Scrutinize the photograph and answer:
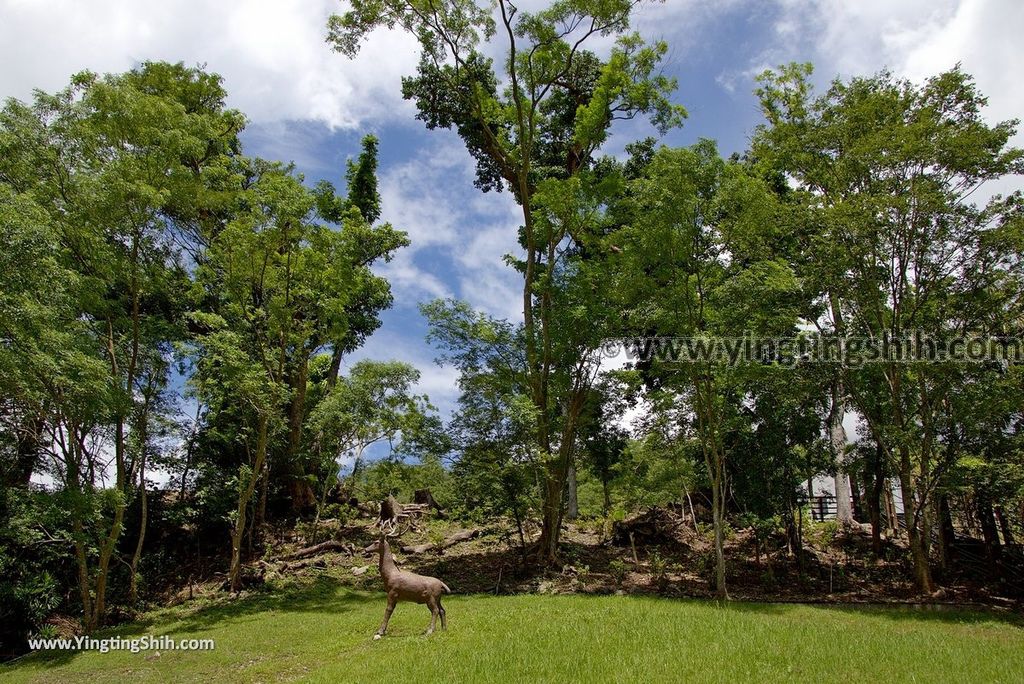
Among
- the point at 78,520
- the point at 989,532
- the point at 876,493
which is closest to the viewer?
the point at 78,520

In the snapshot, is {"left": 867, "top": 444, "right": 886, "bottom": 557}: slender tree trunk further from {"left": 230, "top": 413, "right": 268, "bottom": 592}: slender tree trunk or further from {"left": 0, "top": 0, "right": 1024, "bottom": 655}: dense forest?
{"left": 230, "top": 413, "right": 268, "bottom": 592}: slender tree trunk

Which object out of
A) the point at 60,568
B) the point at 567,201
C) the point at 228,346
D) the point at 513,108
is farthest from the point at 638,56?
the point at 60,568

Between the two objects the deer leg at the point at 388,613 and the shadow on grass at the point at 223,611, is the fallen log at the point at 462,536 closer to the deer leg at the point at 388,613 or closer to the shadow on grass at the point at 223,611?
the shadow on grass at the point at 223,611

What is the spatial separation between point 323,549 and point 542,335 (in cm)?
1021

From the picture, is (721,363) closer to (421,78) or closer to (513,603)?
(513,603)

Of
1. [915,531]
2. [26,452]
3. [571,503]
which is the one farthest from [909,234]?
[26,452]

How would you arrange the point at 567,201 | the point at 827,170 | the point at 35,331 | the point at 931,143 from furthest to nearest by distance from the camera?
1. the point at 567,201
2. the point at 827,170
3. the point at 931,143
4. the point at 35,331

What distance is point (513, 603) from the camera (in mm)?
12273

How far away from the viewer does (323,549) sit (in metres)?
19.0

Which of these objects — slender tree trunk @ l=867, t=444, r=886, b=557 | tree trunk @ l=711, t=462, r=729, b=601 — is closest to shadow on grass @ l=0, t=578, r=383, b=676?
tree trunk @ l=711, t=462, r=729, b=601

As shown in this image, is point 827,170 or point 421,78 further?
point 421,78

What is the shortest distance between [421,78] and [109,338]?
13.4 meters

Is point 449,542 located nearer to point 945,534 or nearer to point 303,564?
point 303,564

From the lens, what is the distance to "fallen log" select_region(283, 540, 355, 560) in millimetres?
18422
